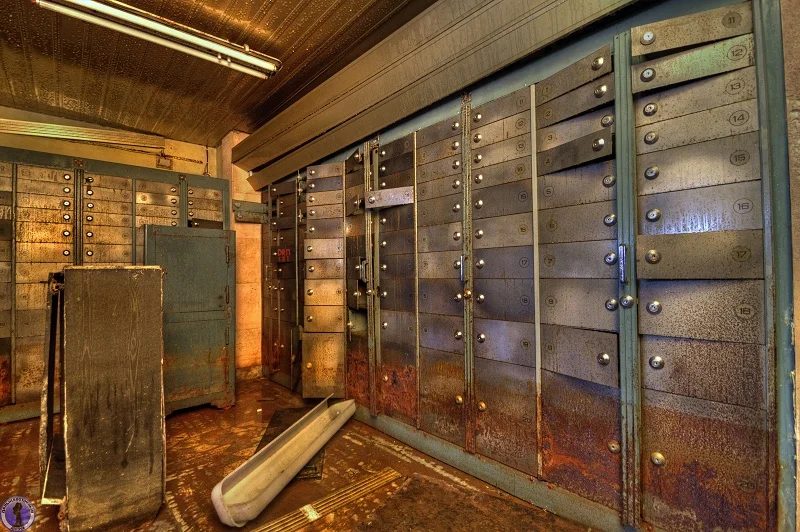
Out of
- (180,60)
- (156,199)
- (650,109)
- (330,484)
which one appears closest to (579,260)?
(650,109)

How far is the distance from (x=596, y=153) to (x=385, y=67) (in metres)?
1.66

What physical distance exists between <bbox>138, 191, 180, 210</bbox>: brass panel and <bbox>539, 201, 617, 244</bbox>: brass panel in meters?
4.06

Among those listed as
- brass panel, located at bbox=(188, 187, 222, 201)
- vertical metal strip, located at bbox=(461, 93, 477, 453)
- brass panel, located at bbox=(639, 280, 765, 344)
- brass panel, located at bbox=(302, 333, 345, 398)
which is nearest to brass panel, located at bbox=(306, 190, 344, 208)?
brass panel, located at bbox=(302, 333, 345, 398)

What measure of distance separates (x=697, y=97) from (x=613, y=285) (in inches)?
35.2

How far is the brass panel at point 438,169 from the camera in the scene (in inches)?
97.0

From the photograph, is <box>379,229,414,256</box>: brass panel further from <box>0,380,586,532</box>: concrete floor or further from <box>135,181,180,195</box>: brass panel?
<box>135,181,180,195</box>: brass panel

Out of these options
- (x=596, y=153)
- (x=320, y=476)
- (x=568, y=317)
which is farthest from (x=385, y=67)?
(x=320, y=476)

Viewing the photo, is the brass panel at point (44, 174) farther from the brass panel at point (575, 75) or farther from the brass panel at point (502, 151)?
the brass panel at point (575, 75)

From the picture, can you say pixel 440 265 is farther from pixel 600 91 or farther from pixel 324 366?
pixel 324 366

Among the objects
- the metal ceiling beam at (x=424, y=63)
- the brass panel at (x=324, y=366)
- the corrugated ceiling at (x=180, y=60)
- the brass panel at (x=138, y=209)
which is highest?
the corrugated ceiling at (x=180, y=60)

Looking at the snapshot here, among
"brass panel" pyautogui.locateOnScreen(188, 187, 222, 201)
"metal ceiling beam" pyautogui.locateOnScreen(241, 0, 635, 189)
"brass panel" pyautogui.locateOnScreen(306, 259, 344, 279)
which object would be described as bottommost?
"brass panel" pyautogui.locateOnScreen(306, 259, 344, 279)

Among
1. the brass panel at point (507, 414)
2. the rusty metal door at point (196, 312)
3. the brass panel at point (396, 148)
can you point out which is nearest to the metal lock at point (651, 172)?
the brass panel at point (507, 414)

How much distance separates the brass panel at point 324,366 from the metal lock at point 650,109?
2872 mm

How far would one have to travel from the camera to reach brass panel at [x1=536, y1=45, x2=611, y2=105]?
175 centimetres
